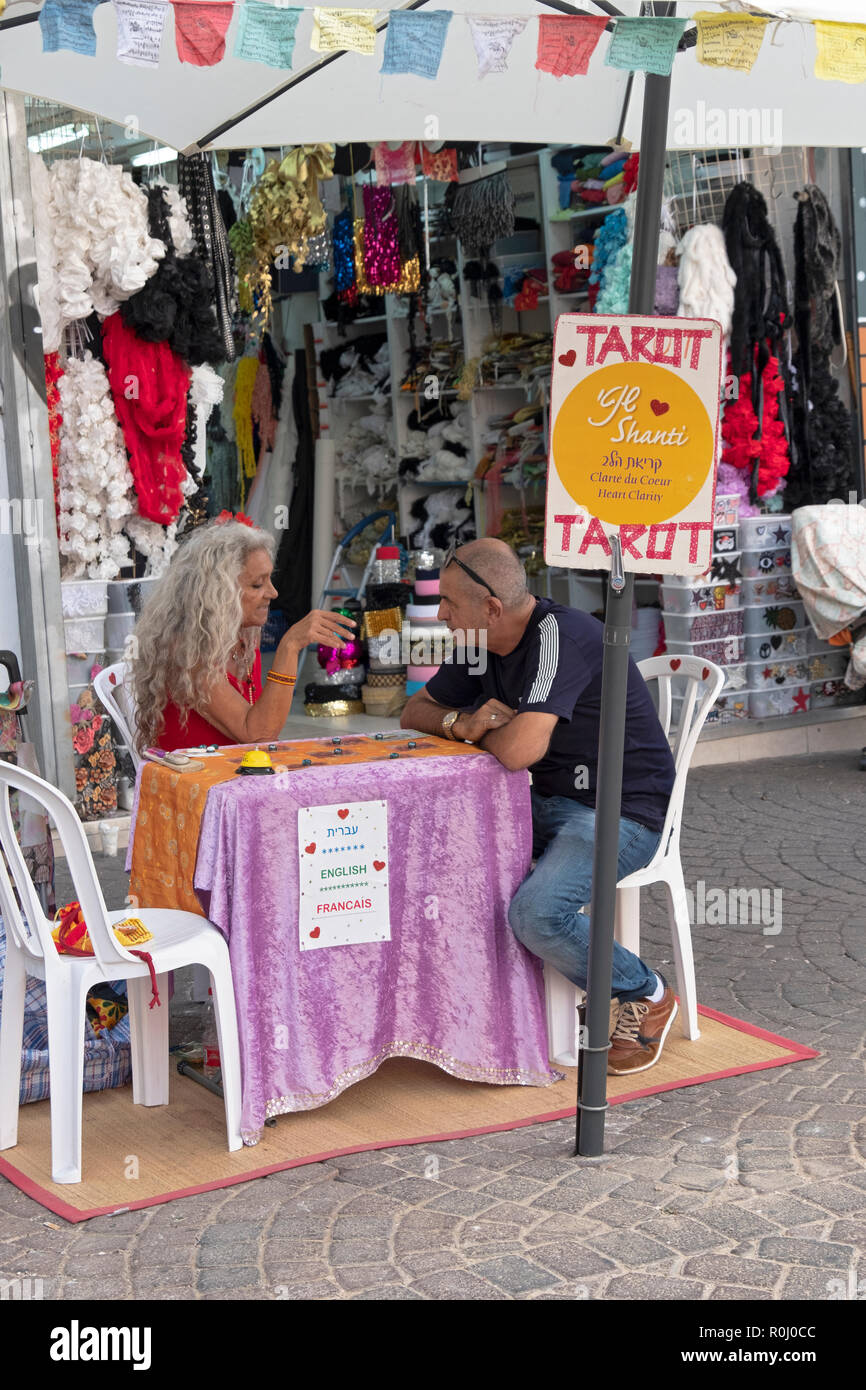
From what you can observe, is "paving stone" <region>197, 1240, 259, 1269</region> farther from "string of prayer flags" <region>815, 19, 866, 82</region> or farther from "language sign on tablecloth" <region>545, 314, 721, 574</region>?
"string of prayer flags" <region>815, 19, 866, 82</region>

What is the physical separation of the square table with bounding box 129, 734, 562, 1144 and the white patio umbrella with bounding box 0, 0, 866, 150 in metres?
2.40

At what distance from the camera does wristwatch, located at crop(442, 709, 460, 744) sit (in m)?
4.55

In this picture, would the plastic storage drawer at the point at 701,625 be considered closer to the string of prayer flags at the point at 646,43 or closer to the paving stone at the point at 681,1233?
the string of prayer flags at the point at 646,43

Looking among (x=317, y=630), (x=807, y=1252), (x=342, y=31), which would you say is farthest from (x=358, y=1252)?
(x=342, y=31)

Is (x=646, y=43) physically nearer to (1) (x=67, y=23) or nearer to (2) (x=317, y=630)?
(1) (x=67, y=23)

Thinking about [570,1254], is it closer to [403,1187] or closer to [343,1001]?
[403,1187]

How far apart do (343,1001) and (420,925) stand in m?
0.28

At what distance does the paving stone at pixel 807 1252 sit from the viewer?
3.29 metres

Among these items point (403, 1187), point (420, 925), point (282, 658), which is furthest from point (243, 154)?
point (403, 1187)

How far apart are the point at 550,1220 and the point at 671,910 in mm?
1326

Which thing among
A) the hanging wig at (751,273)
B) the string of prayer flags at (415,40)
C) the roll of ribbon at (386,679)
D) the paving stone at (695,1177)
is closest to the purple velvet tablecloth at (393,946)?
the paving stone at (695,1177)

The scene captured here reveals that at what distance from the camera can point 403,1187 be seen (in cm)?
376

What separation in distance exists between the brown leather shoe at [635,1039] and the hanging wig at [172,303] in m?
4.05

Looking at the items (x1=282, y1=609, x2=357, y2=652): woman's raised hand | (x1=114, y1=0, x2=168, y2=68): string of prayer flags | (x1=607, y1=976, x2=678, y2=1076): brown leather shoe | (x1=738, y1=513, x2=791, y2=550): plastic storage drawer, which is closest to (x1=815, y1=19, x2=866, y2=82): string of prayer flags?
(x1=114, y1=0, x2=168, y2=68): string of prayer flags
